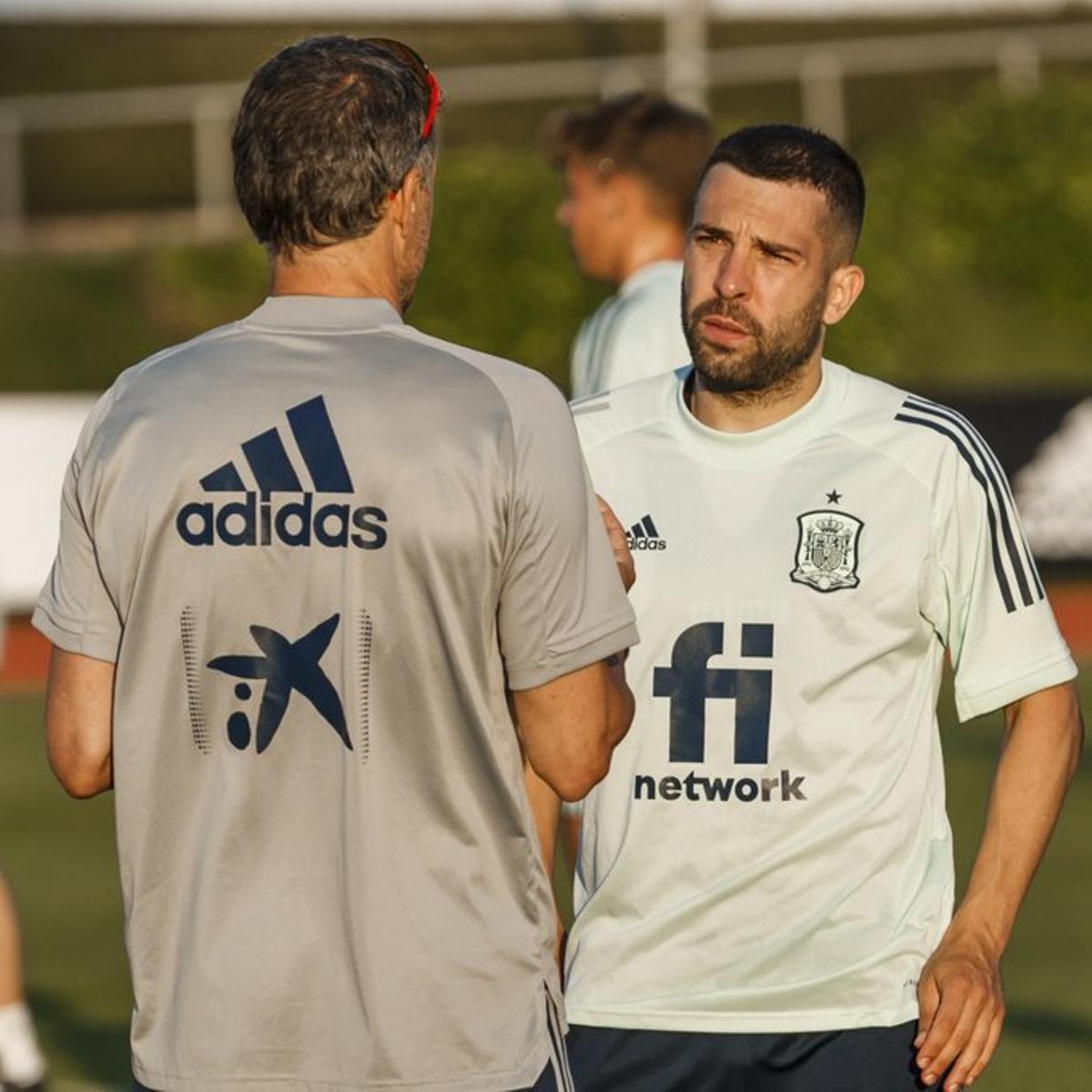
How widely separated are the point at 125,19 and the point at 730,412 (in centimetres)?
2951

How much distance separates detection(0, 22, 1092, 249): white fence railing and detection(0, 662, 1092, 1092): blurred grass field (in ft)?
47.6

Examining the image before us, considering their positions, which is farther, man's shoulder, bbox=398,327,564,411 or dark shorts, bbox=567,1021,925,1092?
dark shorts, bbox=567,1021,925,1092

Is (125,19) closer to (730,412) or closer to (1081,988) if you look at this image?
(1081,988)

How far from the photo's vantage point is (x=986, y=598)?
4.05 metres

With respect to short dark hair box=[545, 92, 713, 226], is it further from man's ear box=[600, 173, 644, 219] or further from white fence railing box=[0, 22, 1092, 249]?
white fence railing box=[0, 22, 1092, 249]

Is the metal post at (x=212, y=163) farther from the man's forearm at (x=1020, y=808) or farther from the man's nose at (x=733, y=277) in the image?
the man's forearm at (x=1020, y=808)

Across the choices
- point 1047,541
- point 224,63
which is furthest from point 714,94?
point 1047,541

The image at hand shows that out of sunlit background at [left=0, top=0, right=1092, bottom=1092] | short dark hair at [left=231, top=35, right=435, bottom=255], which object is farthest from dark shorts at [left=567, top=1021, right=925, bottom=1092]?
sunlit background at [left=0, top=0, right=1092, bottom=1092]

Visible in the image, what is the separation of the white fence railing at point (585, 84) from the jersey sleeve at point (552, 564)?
2323cm

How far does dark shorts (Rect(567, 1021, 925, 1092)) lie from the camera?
3990mm

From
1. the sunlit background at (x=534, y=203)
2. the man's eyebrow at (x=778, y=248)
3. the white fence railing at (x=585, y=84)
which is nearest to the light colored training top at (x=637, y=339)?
the man's eyebrow at (x=778, y=248)

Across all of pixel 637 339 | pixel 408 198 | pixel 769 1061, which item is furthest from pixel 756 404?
pixel 637 339

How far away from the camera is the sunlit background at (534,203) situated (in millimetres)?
17969

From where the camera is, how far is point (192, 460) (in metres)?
3.04
